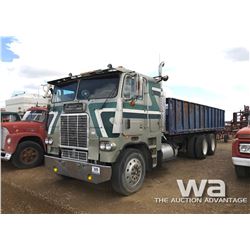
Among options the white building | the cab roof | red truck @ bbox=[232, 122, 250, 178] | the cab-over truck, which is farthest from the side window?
the white building

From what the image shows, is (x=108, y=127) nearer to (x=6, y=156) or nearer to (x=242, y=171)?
(x=242, y=171)

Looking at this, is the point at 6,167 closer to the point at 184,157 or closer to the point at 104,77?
the point at 104,77

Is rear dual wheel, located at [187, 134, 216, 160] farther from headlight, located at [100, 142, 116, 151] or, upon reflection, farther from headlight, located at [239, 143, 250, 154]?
headlight, located at [100, 142, 116, 151]

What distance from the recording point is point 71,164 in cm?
466

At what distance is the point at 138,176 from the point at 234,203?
6.81 ft

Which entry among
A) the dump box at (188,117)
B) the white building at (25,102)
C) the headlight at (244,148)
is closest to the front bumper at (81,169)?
the dump box at (188,117)

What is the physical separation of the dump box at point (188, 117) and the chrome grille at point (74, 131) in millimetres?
3022

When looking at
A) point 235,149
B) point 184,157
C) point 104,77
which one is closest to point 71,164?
point 104,77

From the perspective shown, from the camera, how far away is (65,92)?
5395 mm

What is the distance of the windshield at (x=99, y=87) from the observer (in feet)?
15.0

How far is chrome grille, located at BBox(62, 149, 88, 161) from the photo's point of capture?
15.4 feet

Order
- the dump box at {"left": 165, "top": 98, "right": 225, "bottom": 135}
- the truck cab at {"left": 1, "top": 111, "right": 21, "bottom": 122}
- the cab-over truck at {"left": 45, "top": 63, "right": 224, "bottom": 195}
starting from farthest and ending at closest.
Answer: the truck cab at {"left": 1, "top": 111, "right": 21, "bottom": 122} → the dump box at {"left": 165, "top": 98, "right": 225, "bottom": 135} → the cab-over truck at {"left": 45, "top": 63, "right": 224, "bottom": 195}

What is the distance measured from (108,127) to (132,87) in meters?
1.11

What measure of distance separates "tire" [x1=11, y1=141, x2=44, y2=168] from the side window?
454cm
